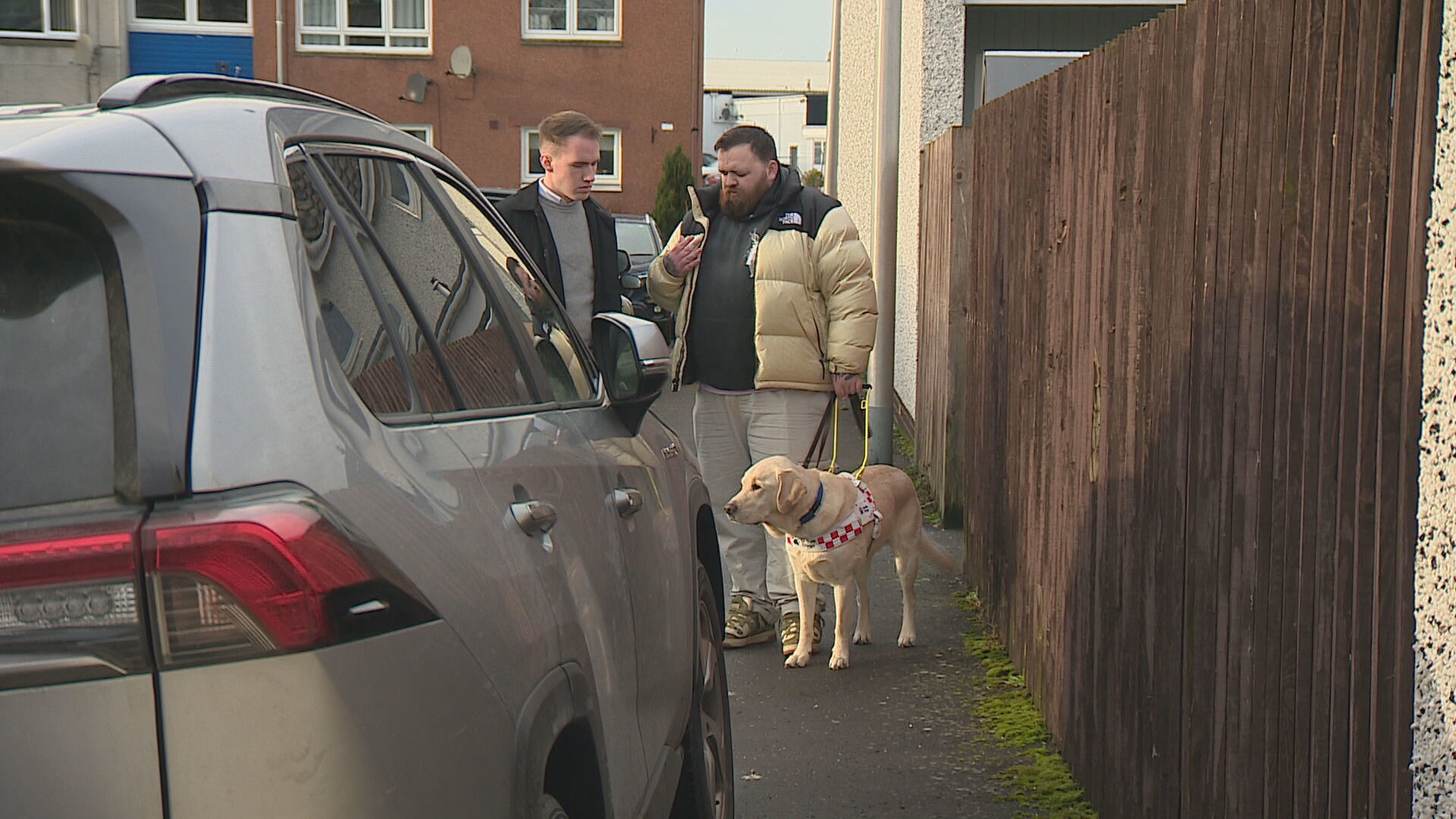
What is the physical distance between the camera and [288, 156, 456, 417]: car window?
2.17 metres

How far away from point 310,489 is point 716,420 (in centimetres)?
487

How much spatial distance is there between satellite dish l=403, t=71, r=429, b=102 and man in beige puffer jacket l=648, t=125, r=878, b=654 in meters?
23.7

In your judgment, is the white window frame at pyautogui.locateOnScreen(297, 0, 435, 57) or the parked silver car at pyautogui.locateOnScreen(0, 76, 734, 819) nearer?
the parked silver car at pyautogui.locateOnScreen(0, 76, 734, 819)

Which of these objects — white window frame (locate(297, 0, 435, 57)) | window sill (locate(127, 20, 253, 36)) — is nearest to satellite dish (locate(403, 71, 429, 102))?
white window frame (locate(297, 0, 435, 57))

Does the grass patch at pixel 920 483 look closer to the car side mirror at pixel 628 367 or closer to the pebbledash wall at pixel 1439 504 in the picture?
the car side mirror at pixel 628 367

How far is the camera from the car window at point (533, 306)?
3289 mm

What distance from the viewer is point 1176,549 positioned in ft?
12.1

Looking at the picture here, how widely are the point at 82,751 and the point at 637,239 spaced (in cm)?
1752

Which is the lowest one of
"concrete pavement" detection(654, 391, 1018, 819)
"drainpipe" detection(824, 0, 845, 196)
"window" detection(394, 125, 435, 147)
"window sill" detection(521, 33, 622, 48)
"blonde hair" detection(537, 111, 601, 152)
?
"concrete pavement" detection(654, 391, 1018, 819)

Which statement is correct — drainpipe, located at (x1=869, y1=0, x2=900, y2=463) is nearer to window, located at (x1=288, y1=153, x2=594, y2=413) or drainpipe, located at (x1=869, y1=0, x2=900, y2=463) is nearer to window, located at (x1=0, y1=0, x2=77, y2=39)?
window, located at (x1=288, y1=153, x2=594, y2=413)

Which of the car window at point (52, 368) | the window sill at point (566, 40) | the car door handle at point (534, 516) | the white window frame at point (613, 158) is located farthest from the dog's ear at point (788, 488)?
the window sill at point (566, 40)

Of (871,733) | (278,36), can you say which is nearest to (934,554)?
(871,733)

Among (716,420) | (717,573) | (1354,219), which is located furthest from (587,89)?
(1354,219)

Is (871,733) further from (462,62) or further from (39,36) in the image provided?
(39,36)
